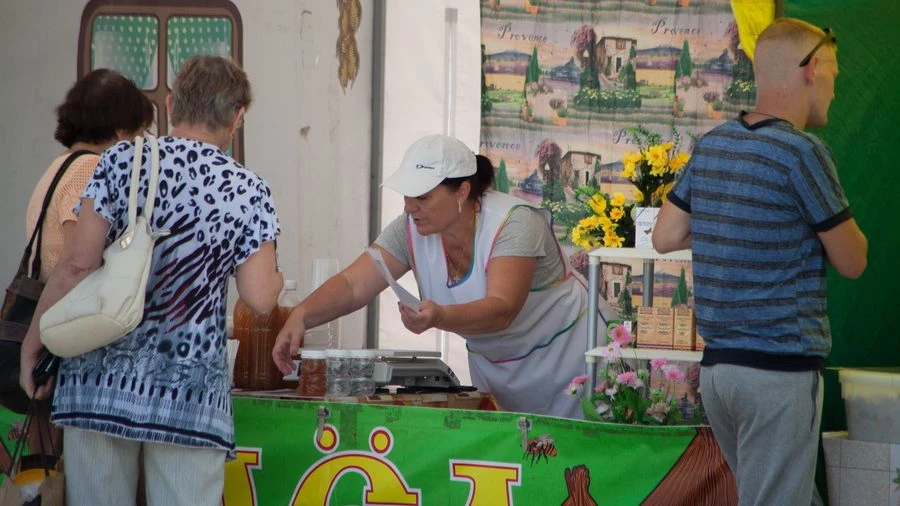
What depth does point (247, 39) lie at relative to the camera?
4.39 metres

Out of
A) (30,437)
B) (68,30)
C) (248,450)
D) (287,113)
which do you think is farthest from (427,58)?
(30,437)

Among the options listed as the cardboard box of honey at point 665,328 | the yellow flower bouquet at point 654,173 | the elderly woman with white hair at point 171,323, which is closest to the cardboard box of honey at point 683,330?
the cardboard box of honey at point 665,328

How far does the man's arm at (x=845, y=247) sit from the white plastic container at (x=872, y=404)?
0.65m

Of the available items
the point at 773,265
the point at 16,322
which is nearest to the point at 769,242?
the point at 773,265

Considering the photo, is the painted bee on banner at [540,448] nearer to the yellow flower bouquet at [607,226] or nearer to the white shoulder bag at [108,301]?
the yellow flower bouquet at [607,226]

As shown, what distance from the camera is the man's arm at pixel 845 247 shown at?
88.0 inches

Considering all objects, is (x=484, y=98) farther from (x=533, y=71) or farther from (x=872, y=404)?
(x=872, y=404)

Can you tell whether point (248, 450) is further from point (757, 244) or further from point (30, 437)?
point (757, 244)

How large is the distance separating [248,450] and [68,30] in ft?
6.19

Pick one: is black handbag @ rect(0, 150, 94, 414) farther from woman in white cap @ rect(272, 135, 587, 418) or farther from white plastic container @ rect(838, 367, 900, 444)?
white plastic container @ rect(838, 367, 900, 444)

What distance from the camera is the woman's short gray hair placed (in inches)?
93.0

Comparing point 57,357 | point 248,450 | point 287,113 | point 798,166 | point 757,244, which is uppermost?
point 287,113

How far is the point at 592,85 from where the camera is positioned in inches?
192

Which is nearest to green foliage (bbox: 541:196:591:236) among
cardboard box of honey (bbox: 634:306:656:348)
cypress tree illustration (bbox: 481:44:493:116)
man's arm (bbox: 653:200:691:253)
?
cypress tree illustration (bbox: 481:44:493:116)
